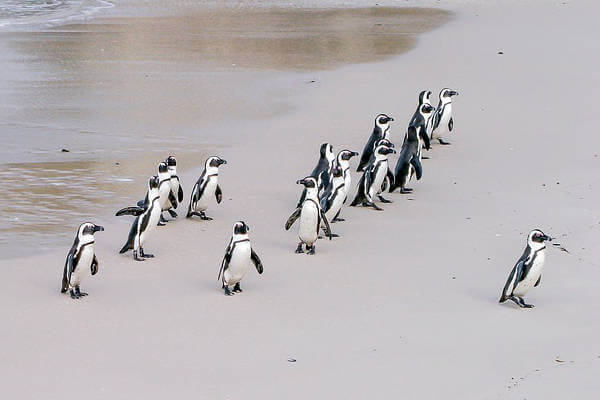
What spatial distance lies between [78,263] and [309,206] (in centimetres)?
192

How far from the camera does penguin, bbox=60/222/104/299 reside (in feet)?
23.1

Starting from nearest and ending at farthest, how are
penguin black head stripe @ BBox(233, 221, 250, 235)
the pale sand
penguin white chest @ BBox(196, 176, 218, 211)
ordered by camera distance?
the pale sand
penguin black head stripe @ BBox(233, 221, 250, 235)
penguin white chest @ BBox(196, 176, 218, 211)

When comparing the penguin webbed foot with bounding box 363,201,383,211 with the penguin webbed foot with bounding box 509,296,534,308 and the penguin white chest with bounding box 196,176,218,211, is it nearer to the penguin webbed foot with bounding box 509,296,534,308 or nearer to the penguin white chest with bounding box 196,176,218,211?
the penguin white chest with bounding box 196,176,218,211

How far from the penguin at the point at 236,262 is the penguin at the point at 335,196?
5.66 ft

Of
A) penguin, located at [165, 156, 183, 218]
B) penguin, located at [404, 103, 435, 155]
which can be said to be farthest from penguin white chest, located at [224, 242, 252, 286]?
penguin, located at [404, 103, 435, 155]

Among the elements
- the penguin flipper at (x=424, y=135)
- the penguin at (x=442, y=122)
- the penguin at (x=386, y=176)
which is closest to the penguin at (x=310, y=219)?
the penguin at (x=386, y=176)

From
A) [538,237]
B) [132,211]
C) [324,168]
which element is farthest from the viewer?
[324,168]

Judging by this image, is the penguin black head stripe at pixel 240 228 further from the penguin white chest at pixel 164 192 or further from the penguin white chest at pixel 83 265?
the penguin white chest at pixel 164 192

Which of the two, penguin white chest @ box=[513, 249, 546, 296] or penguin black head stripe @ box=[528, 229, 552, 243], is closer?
penguin white chest @ box=[513, 249, 546, 296]

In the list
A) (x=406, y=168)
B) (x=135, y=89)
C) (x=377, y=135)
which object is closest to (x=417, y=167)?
(x=406, y=168)

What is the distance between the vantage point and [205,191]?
9.08 metres

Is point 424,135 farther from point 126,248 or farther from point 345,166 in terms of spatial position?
point 126,248

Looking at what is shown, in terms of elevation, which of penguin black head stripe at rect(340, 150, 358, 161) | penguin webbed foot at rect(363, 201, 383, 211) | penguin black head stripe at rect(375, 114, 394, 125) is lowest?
penguin webbed foot at rect(363, 201, 383, 211)

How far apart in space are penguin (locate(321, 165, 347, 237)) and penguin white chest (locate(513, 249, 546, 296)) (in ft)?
7.70
